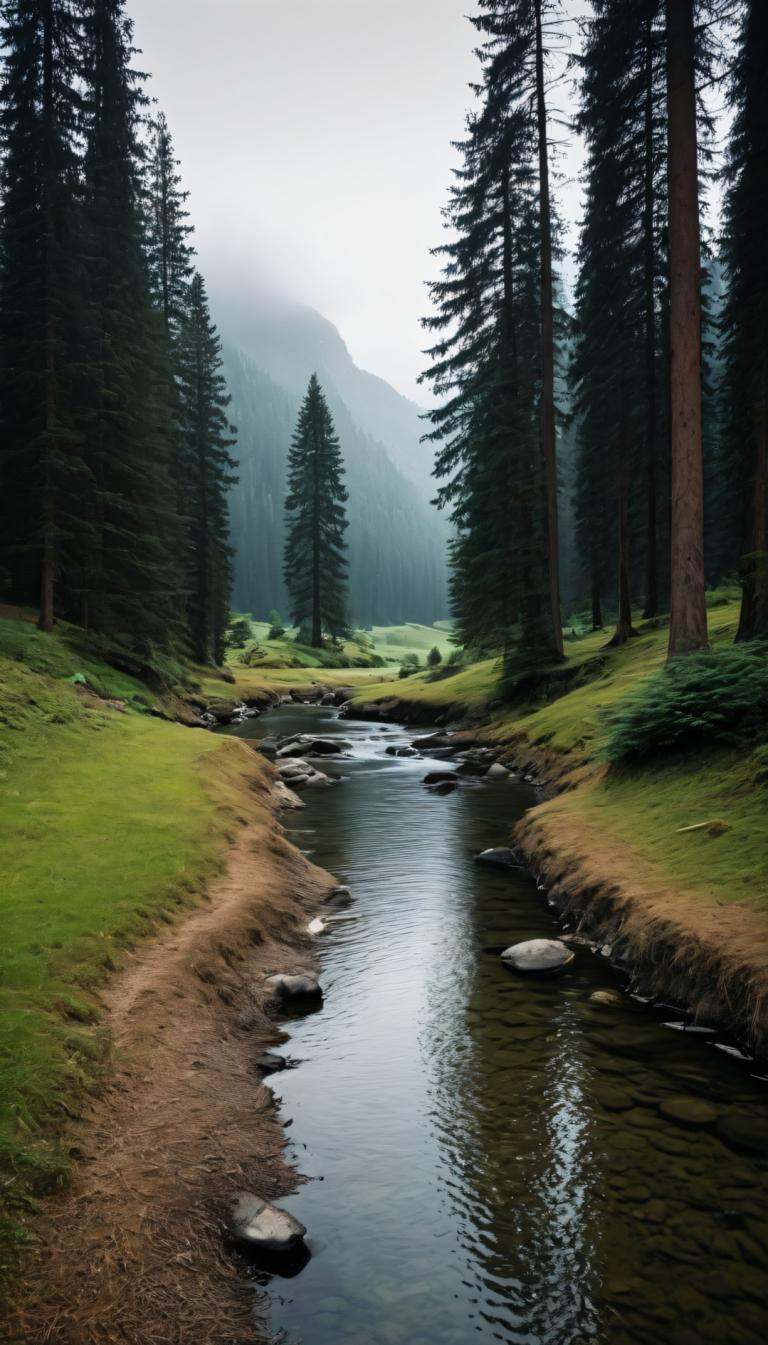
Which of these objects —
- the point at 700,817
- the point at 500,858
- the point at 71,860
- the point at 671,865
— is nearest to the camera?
the point at 71,860

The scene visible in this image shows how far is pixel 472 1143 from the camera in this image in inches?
207

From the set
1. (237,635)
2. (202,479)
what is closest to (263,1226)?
(202,479)

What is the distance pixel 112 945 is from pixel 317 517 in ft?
193

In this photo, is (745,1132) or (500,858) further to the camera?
(500,858)

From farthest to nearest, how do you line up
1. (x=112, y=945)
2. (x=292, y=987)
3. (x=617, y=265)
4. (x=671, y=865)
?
(x=617, y=265) → (x=671, y=865) → (x=292, y=987) → (x=112, y=945)

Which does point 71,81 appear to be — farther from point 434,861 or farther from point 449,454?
point 434,861

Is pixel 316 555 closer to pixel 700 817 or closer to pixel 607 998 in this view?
pixel 700 817

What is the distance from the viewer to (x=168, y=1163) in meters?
4.45

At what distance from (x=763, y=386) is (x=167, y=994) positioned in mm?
17884

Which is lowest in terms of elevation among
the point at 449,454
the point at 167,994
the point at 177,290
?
the point at 167,994

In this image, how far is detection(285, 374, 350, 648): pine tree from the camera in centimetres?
6369

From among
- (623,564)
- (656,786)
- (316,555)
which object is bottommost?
(656,786)

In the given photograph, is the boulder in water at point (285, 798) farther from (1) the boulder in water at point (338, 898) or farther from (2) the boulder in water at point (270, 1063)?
(2) the boulder in water at point (270, 1063)

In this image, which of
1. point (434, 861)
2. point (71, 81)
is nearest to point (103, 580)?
point (71, 81)
